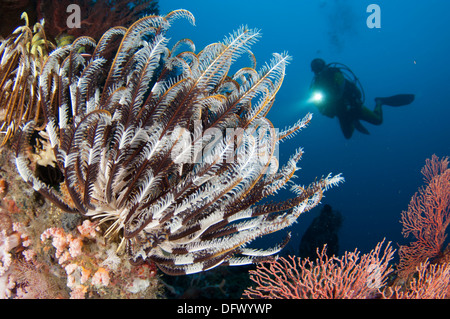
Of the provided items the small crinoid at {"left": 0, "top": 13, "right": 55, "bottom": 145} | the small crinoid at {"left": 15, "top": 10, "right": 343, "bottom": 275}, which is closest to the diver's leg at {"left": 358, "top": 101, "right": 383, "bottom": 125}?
the small crinoid at {"left": 15, "top": 10, "right": 343, "bottom": 275}

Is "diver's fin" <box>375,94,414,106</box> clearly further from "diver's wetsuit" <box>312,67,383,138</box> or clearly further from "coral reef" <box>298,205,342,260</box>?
"coral reef" <box>298,205,342,260</box>

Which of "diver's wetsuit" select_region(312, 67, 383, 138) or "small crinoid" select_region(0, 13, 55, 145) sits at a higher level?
"diver's wetsuit" select_region(312, 67, 383, 138)

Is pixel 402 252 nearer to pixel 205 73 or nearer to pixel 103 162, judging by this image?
pixel 205 73

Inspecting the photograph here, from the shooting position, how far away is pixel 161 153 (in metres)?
2.03

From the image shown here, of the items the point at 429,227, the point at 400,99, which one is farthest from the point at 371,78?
the point at 429,227

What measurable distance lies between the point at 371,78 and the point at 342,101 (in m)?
85.7

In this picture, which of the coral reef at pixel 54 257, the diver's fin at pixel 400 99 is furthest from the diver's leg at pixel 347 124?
the coral reef at pixel 54 257

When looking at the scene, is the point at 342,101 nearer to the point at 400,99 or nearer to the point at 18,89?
Result: the point at 400,99

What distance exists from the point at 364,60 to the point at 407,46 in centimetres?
1269

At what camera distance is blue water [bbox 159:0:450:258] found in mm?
68188

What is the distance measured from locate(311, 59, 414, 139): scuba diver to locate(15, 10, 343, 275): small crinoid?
11728 millimetres

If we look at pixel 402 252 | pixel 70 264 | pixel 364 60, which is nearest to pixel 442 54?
pixel 364 60

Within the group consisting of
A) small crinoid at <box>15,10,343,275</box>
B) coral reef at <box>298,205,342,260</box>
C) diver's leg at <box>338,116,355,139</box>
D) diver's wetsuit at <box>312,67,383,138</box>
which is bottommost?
coral reef at <box>298,205,342,260</box>

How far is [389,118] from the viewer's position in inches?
3435
